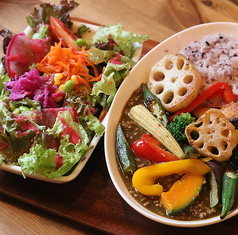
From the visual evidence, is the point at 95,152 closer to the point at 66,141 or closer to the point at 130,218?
the point at 66,141

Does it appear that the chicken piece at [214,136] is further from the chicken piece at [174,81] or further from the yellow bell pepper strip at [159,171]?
the chicken piece at [174,81]

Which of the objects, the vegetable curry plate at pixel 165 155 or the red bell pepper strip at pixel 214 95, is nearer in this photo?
the vegetable curry plate at pixel 165 155

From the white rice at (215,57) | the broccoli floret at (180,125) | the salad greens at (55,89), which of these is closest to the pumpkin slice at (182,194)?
the broccoli floret at (180,125)

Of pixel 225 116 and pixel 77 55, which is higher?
pixel 225 116

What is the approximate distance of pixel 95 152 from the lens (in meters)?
2.10

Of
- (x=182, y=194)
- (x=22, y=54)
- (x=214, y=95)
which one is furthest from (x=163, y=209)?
(x=22, y=54)

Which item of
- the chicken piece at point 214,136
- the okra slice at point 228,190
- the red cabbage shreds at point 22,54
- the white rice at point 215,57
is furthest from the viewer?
the red cabbage shreds at point 22,54

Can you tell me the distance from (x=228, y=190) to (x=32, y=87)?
4.65 ft

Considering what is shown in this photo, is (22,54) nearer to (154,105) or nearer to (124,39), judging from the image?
(124,39)

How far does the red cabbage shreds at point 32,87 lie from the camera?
2.24 meters

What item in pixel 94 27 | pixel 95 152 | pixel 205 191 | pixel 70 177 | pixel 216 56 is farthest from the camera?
pixel 94 27

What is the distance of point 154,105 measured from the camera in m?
2.05

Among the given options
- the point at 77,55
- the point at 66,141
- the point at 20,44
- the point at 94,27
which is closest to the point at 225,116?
the point at 66,141

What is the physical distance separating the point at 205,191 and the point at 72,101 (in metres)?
1.01
